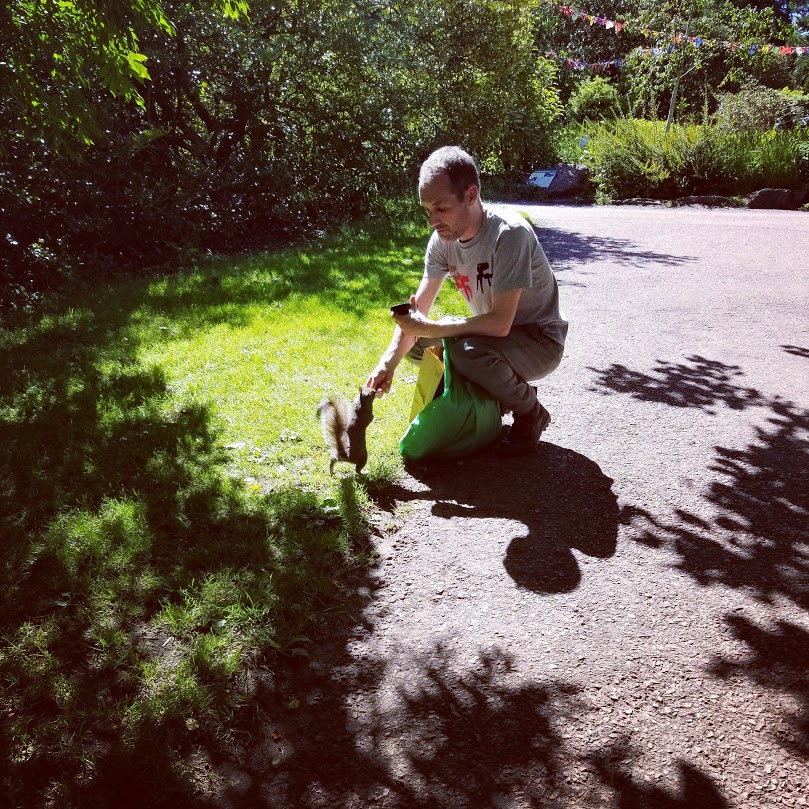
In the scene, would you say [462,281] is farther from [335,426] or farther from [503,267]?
[335,426]

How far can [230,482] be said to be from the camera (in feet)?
11.8

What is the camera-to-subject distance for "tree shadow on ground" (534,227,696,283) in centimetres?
953

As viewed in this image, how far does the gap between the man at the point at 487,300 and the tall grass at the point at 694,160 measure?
652 inches

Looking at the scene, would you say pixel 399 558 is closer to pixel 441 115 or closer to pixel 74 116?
pixel 74 116

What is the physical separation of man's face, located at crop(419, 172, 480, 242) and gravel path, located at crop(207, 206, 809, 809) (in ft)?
4.35

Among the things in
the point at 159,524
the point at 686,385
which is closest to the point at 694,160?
the point at 686,385

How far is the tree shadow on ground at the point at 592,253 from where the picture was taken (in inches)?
375

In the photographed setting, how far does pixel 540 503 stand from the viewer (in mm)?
3439

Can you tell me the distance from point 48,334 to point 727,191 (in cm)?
1740

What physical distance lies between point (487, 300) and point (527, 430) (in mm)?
818

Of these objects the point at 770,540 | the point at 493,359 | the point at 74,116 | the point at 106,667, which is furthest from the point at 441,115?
the point at 106,667

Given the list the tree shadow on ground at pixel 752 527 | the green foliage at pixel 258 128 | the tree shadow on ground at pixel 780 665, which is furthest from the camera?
the green foliage at pixel 258 128

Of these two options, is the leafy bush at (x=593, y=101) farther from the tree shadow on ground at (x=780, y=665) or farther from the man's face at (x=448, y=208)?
the tree shadow on ground at (x=780, y=665)

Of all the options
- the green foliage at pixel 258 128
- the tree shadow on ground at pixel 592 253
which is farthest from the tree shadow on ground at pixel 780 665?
the green foliage at pixel 258 128
